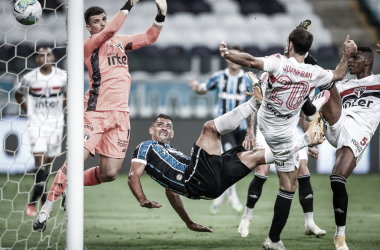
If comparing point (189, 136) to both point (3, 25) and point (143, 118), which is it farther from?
point (3, 25)

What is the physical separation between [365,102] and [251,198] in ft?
5.18

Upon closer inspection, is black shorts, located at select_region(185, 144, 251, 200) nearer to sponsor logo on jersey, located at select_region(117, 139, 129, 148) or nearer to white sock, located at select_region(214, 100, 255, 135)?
white sock, located at select_region(214, 100, 255, 135)

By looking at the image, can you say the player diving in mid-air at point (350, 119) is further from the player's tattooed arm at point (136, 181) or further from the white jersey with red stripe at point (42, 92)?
the white jersey with red stripe at point (42, 92)

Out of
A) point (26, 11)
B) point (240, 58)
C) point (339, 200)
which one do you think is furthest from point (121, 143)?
point (339, 200)

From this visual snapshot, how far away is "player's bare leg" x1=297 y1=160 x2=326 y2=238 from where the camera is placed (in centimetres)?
509

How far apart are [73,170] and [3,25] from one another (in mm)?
11825

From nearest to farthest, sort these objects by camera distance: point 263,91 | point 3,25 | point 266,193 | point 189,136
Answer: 1. point 263,91
2. point 266,193
3. point 189,136
4. point 3,25

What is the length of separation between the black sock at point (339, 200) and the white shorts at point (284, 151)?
0.43 metres

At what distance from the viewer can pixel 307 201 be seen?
5.28 metres

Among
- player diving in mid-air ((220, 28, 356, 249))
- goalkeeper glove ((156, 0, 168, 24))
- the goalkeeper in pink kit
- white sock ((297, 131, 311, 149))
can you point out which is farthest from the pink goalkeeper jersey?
white sock ((297, 131, 311, 149))

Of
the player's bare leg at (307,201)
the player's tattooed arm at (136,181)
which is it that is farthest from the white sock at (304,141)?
the player's tattooed arm at (136,181)

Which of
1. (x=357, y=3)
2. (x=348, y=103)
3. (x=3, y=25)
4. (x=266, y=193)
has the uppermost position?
(x=357, y=3)

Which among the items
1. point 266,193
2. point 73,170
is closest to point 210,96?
point 266,193

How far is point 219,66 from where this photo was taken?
40.2ft
